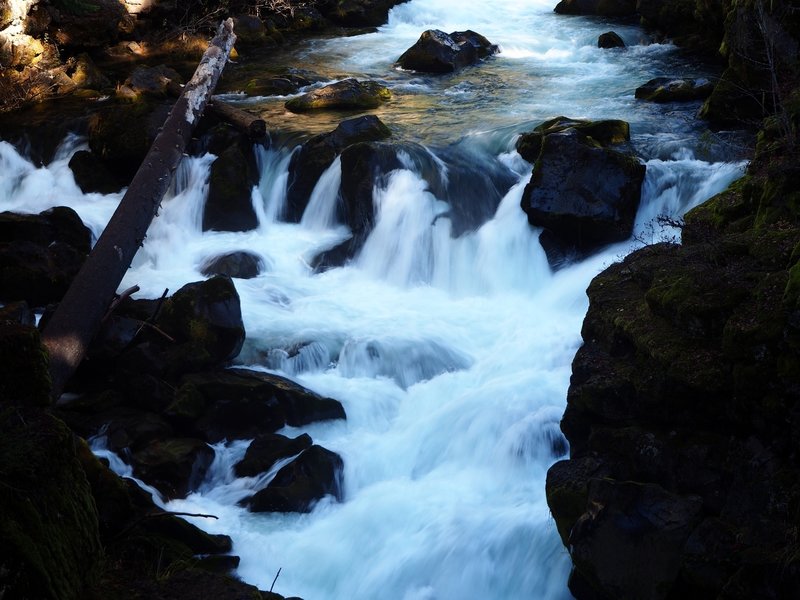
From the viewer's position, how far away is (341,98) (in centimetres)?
1563

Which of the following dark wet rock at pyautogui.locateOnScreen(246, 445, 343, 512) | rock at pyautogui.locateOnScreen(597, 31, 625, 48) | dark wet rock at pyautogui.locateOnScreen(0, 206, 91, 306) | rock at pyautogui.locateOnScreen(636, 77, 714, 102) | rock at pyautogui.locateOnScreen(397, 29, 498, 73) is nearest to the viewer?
dark wet rock at pyautogui.locateOnScreen(246, 445, 343, 512)

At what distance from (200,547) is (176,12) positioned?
18.1 m

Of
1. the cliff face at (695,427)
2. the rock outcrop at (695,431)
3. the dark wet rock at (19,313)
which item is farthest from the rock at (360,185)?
the rock outcrop at (695,431)

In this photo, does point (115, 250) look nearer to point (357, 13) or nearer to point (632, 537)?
point (632, 537)

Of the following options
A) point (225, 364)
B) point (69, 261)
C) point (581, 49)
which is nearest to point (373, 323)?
point (225, 364)

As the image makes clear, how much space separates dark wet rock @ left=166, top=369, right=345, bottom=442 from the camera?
7562 millimetres

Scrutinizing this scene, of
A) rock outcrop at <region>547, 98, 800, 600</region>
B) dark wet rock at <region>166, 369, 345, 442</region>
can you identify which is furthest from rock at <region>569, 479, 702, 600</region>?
dark wet rock at <region>166, 369, 345, 442</region>

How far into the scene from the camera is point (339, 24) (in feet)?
80.2

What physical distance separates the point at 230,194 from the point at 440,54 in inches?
322

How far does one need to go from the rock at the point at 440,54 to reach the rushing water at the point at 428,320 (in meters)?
0.85

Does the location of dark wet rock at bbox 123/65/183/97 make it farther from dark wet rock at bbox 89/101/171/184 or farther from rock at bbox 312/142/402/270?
rock at bbox 312/142/402/270

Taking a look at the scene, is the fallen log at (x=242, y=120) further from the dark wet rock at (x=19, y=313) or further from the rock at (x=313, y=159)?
the dark wet rock at (x=19, y=313)

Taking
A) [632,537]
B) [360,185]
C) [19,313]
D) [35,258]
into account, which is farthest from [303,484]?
[360,185]

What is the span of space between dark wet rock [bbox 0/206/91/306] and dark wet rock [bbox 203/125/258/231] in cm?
241
